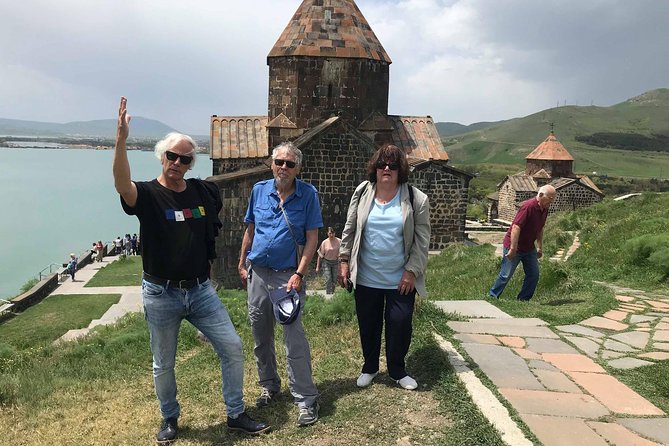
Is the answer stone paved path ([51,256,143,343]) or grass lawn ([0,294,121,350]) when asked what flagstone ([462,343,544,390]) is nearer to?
grass lawn ([0,294,121,350])

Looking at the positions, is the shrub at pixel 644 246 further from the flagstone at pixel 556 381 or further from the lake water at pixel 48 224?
the lake water at pixel 48 224

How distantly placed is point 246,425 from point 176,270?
971 mm

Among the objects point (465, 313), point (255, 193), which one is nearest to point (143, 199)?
point (255, 193)

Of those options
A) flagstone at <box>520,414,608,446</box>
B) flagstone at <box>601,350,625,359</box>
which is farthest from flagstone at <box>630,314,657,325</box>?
flagstone at <box>520,414,608,446</box>

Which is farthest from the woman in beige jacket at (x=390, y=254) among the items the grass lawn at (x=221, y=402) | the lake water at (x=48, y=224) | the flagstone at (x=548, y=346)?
the lake water at (x=48, y=224)

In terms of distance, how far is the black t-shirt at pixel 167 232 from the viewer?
2.76 meters

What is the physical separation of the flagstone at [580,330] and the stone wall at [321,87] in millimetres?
8889

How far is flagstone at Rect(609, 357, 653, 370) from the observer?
3.43 metres

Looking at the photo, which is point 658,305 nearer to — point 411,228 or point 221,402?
point 411,228

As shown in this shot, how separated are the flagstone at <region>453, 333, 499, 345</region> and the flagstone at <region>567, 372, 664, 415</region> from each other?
66 cm

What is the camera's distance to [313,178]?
458 inches

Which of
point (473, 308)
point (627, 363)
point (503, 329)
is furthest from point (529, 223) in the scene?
point (627, 363)

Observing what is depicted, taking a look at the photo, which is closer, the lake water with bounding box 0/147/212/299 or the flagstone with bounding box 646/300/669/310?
the flagstone with bounding box 646/300/669/310

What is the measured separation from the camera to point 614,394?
299 centimetres
